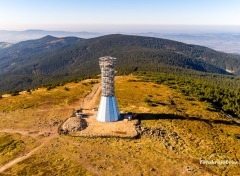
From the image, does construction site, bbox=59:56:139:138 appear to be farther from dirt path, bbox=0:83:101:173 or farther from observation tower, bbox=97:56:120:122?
dirt path, bbox=0:83:101:173

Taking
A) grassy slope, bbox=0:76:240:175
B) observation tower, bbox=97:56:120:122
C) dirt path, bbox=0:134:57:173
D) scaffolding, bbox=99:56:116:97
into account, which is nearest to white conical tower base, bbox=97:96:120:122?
observation tower, bbox=97:56:120:122

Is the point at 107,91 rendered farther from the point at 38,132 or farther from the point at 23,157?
the point at 23,157

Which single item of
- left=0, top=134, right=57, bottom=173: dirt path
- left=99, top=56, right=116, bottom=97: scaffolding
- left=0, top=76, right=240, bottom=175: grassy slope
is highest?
left=99, top=56, right=116, bottom=97: scaffolding

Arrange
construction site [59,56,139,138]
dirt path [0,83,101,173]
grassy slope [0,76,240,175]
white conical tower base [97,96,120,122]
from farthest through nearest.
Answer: white conical tower base [97,96,120,122] < construction site [59,56,139,138] < dirt path [0,83,101,173] < grassy slope [0,76,240,175]

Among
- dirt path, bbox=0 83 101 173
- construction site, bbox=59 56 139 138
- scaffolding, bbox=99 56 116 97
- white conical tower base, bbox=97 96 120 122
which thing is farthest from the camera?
white conical tower base, bbox=97 96 120 122

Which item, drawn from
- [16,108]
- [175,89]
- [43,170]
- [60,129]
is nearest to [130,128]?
[60,129]

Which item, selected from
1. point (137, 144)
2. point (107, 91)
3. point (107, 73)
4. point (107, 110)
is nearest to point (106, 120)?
point (107, 110)
